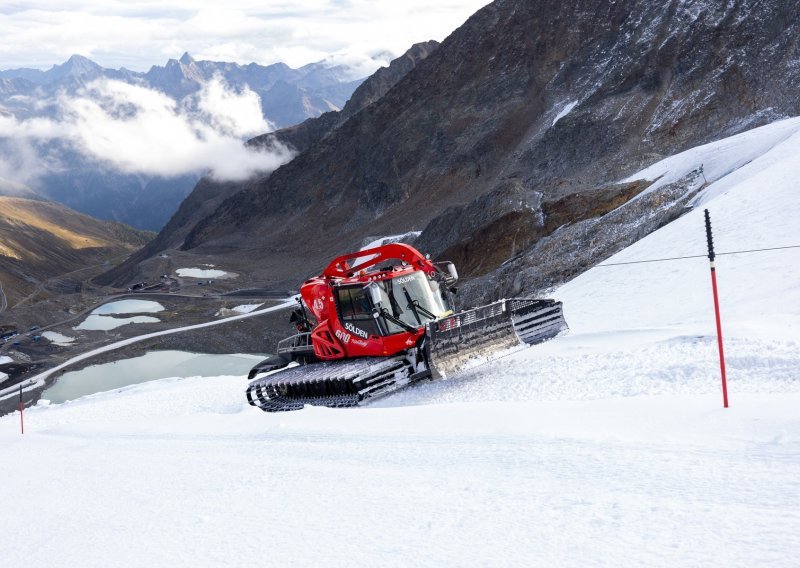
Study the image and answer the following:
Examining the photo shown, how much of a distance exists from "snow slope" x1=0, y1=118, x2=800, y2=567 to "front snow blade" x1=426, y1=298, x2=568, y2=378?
1.09 feet

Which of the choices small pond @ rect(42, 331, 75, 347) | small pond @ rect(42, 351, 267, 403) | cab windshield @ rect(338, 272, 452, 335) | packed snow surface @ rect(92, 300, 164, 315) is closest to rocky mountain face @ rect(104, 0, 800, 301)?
small pond @ rect(42, 351, 267, 403)

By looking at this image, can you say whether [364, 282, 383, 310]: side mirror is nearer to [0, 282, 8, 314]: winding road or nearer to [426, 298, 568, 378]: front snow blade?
[426, 298, 568, 378]: front snow blade

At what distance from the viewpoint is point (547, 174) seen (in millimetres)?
65750

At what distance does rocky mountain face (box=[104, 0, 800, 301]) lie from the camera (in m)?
41.5

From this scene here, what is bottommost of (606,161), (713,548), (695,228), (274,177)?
(713,548)

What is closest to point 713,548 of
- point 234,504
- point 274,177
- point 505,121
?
point 234,504

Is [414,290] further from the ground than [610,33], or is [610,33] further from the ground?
[610,33]

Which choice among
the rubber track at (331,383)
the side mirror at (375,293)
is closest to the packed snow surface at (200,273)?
the rubber track at (331,383)

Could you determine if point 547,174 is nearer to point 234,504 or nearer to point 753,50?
point 753,50

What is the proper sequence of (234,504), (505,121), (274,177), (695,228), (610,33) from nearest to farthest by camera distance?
(234,504)
(695,228)
(610,33)
(505,121)
(274,177)

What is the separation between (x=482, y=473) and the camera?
20.0 ft

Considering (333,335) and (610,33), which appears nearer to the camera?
(333,335)

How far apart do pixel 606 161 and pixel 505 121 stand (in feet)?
96.2

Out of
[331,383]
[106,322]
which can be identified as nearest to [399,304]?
[331,383]
